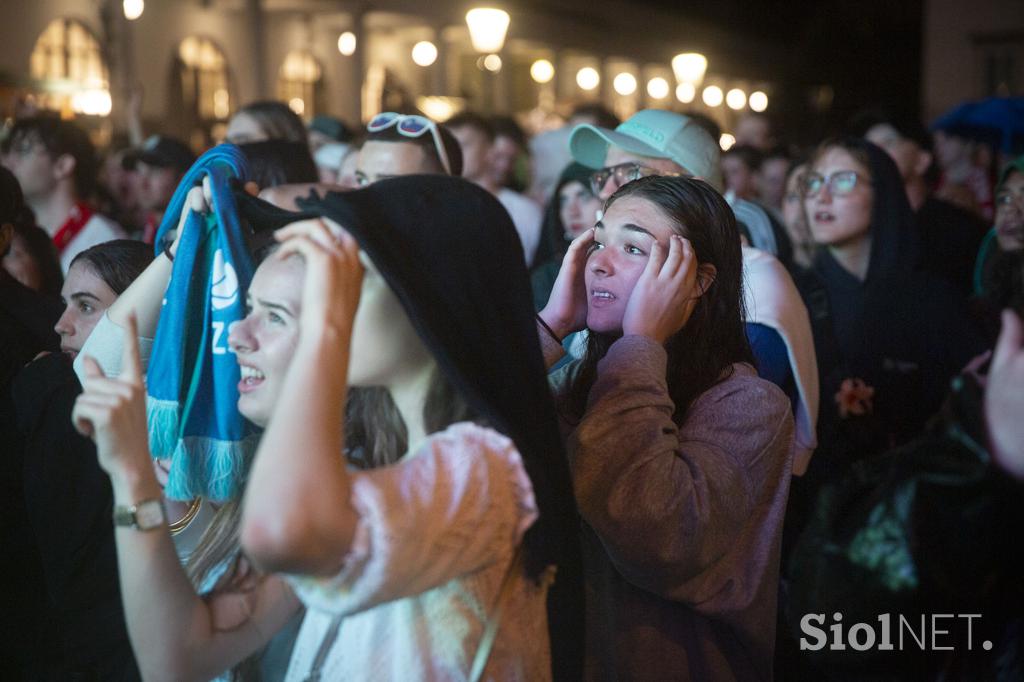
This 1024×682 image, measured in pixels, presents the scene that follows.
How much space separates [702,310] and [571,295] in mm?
362

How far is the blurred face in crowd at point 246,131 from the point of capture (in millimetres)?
5734

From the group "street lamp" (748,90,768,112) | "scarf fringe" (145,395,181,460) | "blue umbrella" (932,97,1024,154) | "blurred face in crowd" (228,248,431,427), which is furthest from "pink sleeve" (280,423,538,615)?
"street lamp" (748,90,768,112)

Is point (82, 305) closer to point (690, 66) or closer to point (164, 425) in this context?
point (164, 425)

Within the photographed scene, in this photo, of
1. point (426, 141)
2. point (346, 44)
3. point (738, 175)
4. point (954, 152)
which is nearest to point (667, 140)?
point (426, 141)

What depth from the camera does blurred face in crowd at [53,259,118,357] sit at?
3.25 m

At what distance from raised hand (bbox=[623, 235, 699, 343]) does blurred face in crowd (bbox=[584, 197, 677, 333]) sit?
0.07 m

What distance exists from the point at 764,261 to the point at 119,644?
95.7 inches

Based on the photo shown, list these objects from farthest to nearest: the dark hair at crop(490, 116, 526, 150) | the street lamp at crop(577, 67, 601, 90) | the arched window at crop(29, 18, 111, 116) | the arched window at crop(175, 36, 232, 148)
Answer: the street lamp at crop(577, 67, 601, 90), the arched window at crop(175, 36, 232, 148), the arched window at crop(29, 18, 111, 116), the dark hair at crop(490, 116, 526, 150)

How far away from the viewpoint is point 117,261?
3.32 m

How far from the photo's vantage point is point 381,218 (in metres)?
1.88

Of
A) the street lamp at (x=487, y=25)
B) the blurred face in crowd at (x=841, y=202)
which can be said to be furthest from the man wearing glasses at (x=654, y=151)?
the street lamp at (x=487, y=25)

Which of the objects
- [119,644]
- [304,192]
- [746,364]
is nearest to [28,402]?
[119,644]

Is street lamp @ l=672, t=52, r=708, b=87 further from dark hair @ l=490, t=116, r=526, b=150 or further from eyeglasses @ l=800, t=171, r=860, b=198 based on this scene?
eyeglasses @ l=800, t=171, r=860, b=198

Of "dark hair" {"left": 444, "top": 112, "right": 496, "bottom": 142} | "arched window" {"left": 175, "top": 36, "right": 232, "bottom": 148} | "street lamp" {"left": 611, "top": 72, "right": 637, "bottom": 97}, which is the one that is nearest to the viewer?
"dark hair" {"left": 444, "top": 112, "right": 496, "bottom": 142}
